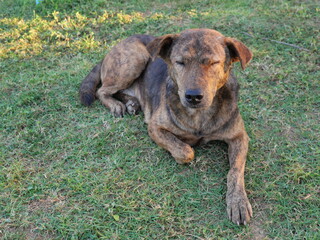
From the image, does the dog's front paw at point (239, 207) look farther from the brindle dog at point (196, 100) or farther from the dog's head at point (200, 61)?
the dog's head at point (200, 61)

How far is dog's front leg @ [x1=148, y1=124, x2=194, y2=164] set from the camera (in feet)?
12.3

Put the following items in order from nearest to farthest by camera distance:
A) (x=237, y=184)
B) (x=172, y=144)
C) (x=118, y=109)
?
(x=237, y=184) → (x=172, y=144) → (x=118, y=109)

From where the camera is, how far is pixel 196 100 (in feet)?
11.1

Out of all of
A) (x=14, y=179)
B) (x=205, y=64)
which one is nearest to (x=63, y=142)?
(x=14, y=179)

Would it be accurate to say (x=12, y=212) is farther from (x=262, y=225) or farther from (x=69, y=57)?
(x=69, y=57)

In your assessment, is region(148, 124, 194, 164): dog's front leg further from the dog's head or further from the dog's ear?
the dog's ear

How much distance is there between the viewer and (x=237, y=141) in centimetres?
386

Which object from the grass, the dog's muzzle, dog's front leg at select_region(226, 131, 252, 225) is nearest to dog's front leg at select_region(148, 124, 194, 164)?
the grass

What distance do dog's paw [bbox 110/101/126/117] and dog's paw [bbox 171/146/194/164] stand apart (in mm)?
1333

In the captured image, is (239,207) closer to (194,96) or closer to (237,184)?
(237,184)

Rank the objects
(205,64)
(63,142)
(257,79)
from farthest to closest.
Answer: (257,79) < (63,142) < (205,64)

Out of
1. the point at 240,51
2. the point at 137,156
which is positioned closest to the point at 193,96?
the point at 240,51

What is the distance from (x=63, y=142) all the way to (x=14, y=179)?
791 mm

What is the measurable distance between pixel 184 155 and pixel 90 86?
220 centimetres
